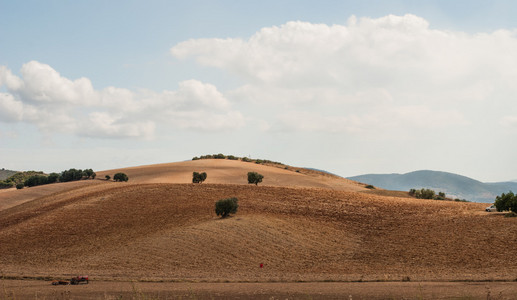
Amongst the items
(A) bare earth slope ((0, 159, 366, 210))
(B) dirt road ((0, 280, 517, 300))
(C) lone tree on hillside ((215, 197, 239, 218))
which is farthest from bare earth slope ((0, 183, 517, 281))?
(A) bare earth slope ((0, 159, 366, 210))

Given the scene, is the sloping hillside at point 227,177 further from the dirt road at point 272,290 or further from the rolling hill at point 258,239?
the dirt road at point 272,290

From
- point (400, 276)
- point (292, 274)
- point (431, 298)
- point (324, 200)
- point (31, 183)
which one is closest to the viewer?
point (431, 298)

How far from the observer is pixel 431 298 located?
70.5 feet

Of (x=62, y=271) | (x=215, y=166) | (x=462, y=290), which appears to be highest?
(x=215, y=166)

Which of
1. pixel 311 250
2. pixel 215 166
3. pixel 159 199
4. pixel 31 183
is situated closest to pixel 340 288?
pixel 311 250

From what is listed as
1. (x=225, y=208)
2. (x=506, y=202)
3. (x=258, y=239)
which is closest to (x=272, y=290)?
(x=258, y=239)

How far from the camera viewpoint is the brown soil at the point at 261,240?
31.3m

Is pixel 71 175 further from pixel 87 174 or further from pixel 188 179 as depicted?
pixel 188 179

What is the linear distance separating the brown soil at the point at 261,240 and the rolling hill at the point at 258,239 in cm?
9

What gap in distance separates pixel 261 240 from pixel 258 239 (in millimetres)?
366

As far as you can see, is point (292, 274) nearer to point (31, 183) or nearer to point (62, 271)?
point (62, 271)

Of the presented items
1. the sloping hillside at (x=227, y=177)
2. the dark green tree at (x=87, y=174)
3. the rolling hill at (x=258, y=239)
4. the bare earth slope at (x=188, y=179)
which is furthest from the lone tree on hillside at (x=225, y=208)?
the dark green tree at (x=87, y=174)

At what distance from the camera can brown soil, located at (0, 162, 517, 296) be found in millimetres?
31266

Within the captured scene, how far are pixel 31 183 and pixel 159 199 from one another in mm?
66931
